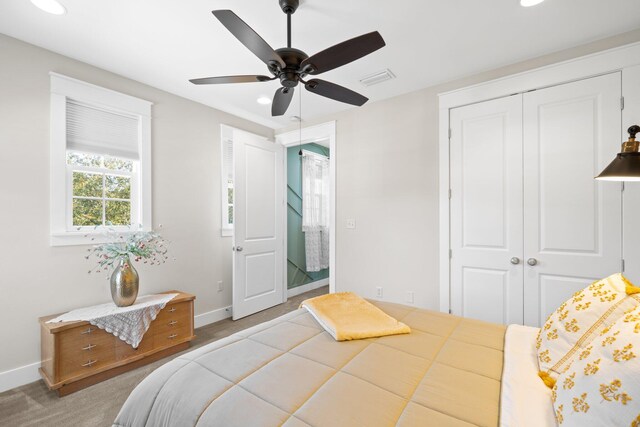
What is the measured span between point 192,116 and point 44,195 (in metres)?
1.61

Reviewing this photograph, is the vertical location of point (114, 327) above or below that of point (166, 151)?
below

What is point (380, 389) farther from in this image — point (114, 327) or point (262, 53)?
point (114, 327)

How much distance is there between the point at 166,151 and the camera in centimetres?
315

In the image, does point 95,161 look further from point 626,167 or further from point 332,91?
point 626,167

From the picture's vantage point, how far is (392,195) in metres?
3.29

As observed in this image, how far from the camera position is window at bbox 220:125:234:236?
3.72m

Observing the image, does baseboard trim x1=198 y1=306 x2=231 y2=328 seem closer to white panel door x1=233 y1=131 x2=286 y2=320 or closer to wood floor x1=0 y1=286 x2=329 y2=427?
white panel door x1=233 y1=131 x2=286 y2=320

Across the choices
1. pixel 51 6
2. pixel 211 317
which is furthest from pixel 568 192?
pixel 51 6

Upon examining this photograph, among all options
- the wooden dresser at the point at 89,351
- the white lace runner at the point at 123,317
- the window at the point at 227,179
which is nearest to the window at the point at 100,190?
the white lace runner at the point at 123,317

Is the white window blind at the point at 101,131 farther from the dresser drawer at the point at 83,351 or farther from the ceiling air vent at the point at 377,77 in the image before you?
the ceiling air vent at the point at 377,77

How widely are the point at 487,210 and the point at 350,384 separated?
2.24m

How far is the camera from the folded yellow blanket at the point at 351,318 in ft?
5.17

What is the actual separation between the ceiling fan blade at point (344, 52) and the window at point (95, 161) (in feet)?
7.13

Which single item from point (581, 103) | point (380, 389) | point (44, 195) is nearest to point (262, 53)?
point (380, 389)
